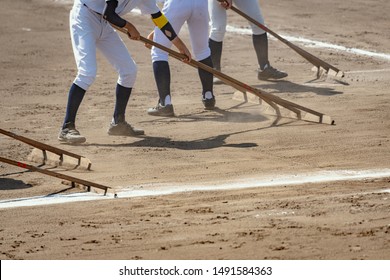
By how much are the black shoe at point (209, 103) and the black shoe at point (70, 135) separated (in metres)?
2.07

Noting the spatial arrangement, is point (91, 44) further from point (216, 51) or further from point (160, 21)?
point (216, 51)

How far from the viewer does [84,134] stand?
11219 millimetres

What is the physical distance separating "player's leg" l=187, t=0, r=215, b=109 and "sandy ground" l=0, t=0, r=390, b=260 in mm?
179

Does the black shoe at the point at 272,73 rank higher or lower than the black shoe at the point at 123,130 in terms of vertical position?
higher

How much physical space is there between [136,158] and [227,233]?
9.68 feet

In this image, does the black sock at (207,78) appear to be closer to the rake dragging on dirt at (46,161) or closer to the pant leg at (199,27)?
the pant leg at (199,27)

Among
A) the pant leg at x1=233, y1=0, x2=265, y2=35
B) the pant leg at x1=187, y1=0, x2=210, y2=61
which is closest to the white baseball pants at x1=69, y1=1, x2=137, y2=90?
the pant leg at x1=187, y1=0, x2=210, y2=61

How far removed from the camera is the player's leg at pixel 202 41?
1195cm

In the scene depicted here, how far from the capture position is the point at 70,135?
10.6 metres

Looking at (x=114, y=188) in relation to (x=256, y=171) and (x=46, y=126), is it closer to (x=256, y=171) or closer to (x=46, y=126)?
(x=256, y=171)

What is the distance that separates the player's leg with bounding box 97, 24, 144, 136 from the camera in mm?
10789

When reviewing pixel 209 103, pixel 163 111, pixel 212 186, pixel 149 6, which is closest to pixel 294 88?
pixel 209 103

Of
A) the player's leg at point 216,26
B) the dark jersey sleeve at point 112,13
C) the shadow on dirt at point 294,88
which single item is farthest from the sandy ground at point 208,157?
the dark jersey sleeve at point 112,13

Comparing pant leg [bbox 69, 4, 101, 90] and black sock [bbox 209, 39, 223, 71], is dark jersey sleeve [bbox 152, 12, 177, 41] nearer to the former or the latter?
pant leg [bbox 69, 4, 101, 90]
